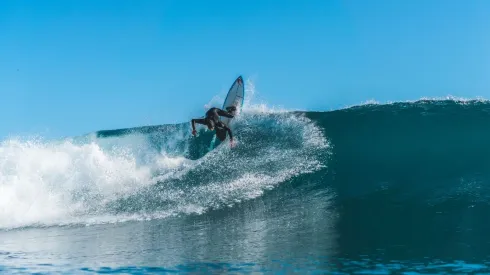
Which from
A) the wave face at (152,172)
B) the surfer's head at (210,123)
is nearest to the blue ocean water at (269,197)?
the wave face at (152,172)

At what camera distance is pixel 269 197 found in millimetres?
9086

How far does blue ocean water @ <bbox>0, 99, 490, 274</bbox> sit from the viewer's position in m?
4.79

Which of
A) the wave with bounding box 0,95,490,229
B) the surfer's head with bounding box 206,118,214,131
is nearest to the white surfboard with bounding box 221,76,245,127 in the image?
the wave with bounding box 0,95,490,229

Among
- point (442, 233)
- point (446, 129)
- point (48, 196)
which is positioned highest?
point (446, 129)

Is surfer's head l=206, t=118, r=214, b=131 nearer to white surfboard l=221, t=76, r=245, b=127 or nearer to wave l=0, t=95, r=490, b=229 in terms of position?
wave l=0, t=95, r=490, b=229

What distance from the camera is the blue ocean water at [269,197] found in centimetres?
479

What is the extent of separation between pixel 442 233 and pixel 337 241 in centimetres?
143

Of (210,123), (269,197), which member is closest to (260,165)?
(210,123)

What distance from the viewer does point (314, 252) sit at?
4.85 m

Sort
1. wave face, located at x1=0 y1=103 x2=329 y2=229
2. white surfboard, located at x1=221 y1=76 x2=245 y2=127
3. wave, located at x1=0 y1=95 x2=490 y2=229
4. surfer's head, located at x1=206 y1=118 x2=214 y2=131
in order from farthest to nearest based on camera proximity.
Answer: white surfboard, located at x1=221 y1=76 x2=245 y2=127, surfer's head, located at x1=206 y1=118 x2=214 y2=131, wave face, located at x1=0 y1=103 x2=329 y2=229, wave, located at x1=0 y1=95 x2=490 y2=229

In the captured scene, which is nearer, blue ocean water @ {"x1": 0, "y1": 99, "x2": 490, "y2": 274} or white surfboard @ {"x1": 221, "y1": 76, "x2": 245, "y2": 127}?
blue ocean water @ {"x1": 0, "y1": 99, "x2": 490, "y2": 274}

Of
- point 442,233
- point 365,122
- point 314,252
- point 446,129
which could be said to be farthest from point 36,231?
point 446,129

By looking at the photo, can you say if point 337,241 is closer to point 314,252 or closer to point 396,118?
point 314,252

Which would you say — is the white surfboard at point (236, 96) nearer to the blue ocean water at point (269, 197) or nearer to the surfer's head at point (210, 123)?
the blue ocean water at point (269, 197)
